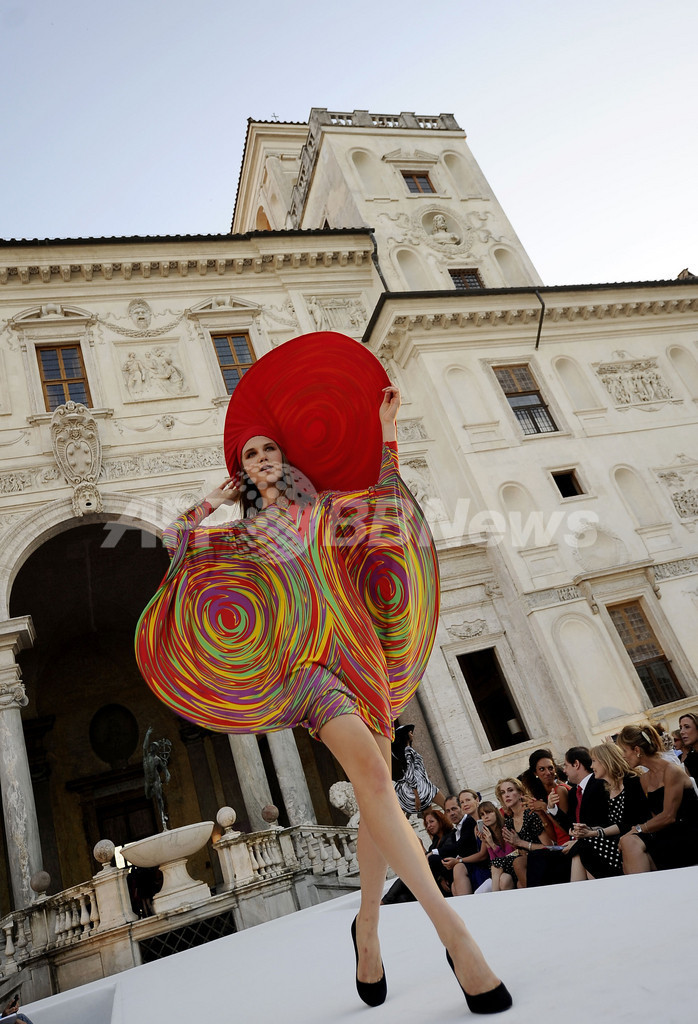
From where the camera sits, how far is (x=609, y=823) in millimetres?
5004

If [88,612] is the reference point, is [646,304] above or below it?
above

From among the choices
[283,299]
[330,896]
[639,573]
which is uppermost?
[283,299]

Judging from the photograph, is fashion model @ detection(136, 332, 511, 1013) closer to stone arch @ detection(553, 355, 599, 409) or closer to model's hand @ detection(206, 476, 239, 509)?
model's hand @ detection(206, 476, 239, 509)

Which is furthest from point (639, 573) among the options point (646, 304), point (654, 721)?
point (646, 304)

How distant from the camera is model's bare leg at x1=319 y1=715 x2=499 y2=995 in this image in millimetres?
1934

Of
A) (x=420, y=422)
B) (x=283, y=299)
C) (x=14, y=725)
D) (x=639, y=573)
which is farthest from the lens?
(x=283, y=299)

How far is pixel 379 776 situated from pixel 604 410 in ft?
54.9

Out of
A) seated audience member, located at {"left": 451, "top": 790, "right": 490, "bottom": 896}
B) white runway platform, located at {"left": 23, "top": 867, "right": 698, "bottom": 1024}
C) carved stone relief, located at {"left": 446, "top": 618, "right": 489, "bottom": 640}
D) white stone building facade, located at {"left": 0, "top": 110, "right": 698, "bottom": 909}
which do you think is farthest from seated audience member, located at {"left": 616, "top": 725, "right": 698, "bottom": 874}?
carved stone relief, located at {"left": 446, "top": 618, "right": 489, "bottom": 640}

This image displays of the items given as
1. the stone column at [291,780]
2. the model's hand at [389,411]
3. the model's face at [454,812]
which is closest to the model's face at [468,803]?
the model's face at [454,812]

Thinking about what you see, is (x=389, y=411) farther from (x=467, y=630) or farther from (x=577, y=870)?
(x=467, y=630)

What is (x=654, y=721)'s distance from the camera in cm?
1360

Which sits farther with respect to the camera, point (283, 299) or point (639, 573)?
point (283, 299)

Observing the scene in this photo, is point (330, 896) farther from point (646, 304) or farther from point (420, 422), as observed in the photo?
point (646, 304)

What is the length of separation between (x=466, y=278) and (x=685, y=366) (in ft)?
21.2
